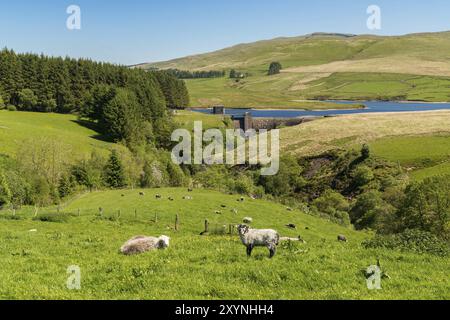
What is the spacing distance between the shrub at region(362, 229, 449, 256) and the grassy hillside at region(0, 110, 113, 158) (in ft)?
238

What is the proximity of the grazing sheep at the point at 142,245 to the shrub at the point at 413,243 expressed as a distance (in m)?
10.2

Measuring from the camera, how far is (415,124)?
14550cm

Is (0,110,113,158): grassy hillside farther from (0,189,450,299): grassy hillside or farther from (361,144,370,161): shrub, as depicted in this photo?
(361,144,370,161): shrub

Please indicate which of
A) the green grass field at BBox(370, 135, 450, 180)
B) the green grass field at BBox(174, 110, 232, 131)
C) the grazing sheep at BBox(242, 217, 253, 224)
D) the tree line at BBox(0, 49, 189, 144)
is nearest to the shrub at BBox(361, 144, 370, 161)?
the green grass field at BBox(370, 135, 450, 180)

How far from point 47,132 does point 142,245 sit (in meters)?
89.4

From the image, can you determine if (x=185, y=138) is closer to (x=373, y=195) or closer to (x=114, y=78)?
(x=114, y=78)

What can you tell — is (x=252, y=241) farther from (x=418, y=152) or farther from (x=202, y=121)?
(x=202, y=121)

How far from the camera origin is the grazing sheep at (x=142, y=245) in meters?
19.7

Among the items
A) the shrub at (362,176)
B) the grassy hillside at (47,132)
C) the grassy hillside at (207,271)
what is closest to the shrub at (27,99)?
the grassy hillside at (47,132)

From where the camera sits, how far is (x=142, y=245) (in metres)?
20.0

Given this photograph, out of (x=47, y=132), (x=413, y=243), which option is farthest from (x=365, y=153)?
(x=413, y=243)

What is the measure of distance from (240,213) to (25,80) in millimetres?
112053

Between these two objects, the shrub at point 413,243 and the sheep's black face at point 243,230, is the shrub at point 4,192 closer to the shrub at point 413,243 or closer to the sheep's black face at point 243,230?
the sheep's black face at point 243,230

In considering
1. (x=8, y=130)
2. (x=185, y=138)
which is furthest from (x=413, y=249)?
(x=185, y=138)
